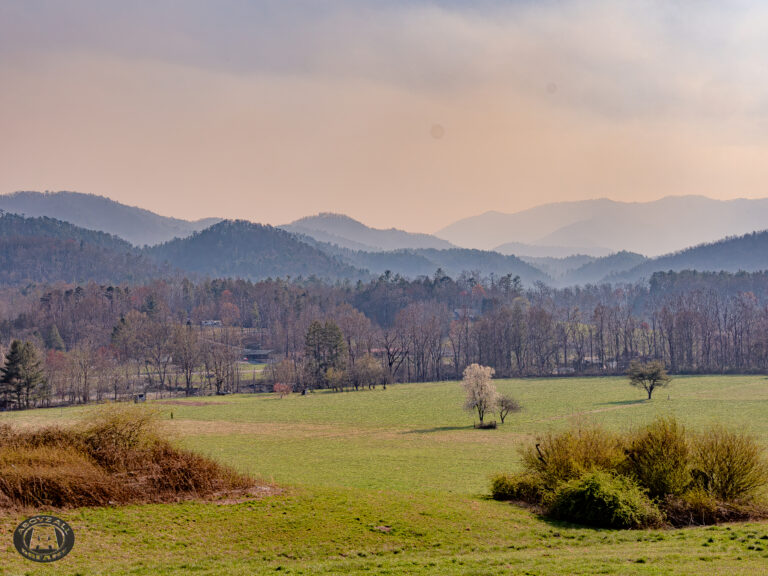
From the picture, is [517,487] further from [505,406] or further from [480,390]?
[505,406]

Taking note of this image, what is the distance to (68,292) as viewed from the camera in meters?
171

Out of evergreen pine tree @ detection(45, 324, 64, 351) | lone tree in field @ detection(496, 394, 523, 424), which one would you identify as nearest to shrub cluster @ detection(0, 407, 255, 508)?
lone tree in field @ detection(496, 394, 523, 424)

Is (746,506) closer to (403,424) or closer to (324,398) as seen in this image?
(403,424)

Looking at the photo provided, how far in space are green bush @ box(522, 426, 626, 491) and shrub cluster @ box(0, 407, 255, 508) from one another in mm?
13248

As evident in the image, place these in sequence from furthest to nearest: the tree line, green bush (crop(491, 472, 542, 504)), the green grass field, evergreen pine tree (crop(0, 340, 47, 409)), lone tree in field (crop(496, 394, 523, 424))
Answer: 1. the tree line
2. evergreen pine tree (crop(0, 340, 47, 409))
3. lone tree in field (crop(496, 394, 523, 424))
4. green bush (crop(491, 472, 542, 504))
5. the green grass field

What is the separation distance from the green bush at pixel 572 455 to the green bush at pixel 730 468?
10.5ft

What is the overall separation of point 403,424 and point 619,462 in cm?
4071

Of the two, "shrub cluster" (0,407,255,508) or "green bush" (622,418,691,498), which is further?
"green bush" (622,418,691,498)

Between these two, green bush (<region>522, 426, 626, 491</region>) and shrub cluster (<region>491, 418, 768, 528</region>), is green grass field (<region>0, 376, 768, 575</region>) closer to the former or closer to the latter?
shrub cluster (<region>491, 418, 768, 528</region>)

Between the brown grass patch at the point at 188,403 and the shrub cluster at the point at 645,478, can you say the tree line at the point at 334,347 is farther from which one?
the shrub cluster at the point at 645,478

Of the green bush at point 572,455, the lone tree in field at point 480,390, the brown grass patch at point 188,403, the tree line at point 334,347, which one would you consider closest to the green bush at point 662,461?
the green bush at point 572,455

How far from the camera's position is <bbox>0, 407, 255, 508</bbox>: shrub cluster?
22406 millimetres

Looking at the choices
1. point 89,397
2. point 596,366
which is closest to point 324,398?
point 89,397

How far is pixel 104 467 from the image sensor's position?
25688 millimetres
